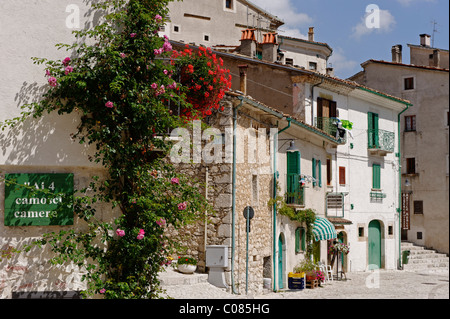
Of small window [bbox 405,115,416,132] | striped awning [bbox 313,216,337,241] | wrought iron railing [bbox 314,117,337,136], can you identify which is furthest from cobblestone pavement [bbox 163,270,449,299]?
small window [bbox 405,115,416,132]

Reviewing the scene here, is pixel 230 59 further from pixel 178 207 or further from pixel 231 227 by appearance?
pixel 178 207

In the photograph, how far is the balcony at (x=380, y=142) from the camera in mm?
29031

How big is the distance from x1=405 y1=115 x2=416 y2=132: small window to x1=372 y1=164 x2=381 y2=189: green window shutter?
3.03 meters

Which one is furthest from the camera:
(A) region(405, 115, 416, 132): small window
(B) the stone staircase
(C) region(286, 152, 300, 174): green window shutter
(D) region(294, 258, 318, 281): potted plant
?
(A) region(405, 115, 416, 132): small window

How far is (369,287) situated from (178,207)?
1366 cm

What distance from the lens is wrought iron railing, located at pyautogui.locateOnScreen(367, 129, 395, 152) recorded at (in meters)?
29.1

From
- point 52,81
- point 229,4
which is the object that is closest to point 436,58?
point 229,4

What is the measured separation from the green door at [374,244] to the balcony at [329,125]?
5.36 meters

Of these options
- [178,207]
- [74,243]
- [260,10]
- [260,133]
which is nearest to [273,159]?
[260,133]

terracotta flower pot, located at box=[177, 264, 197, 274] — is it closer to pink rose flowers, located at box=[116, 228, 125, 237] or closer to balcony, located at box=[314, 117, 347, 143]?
pink rose flowers, located at box=[116, 228, 125, 237]

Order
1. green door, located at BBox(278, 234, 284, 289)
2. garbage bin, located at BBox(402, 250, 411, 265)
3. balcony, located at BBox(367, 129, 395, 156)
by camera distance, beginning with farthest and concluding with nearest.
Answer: garbage bin, located at BBox(402, 250, 411, 265)
balcony, located at BBox(367, 129, 395, 156)
green door, located at BBox(278, 234, 284, 289)

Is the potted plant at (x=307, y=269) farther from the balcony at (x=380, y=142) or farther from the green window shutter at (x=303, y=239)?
the balcony at (x=380, y=142)

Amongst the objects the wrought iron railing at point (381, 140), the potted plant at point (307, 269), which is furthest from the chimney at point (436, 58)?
the potted plant at point (307, 269)

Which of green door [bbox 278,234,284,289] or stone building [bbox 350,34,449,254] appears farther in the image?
stone building [bbox 350,34,449,254]
